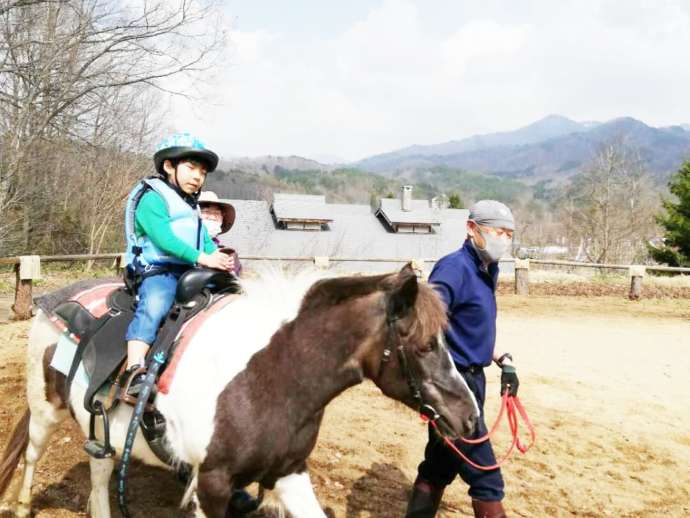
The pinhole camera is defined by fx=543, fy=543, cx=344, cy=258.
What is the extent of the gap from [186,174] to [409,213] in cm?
3984

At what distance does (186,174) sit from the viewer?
2830 mm

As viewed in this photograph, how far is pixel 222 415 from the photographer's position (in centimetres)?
234

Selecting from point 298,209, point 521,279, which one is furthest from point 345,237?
point 521,279

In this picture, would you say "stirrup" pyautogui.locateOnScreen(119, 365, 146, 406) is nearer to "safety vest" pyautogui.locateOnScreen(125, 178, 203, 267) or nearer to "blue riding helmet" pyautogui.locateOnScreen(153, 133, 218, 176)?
"safety vest" pyautogui.locateOnScreen(125, 178, 203, 267)

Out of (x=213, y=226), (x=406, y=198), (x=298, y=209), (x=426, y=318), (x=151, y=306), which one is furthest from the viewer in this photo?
(x=406, y=198)

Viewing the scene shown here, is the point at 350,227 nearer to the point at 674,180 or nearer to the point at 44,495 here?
the point at 674,180

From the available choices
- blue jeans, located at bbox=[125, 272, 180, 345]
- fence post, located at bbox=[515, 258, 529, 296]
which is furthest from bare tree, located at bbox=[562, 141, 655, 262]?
blue jeans, located at bbox=[125, 272, 180, 345]

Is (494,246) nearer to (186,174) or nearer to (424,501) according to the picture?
(424,501)

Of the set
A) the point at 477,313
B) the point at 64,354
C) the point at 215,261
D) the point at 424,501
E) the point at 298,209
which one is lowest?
the point at 424,501

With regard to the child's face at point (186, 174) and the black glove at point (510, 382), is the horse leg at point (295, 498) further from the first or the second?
the child's face at point (186, 174)

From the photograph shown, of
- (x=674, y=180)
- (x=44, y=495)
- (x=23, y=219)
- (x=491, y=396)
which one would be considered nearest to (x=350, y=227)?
(x=674, y=180)

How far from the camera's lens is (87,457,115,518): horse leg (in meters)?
3.11

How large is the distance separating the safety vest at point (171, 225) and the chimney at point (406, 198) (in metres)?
38.7

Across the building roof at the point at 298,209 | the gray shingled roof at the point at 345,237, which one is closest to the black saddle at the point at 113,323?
the gray shingled roof at the point at 345,237
